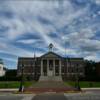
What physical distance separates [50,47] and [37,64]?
9963 mm

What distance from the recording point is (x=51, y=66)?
9788 centimetres

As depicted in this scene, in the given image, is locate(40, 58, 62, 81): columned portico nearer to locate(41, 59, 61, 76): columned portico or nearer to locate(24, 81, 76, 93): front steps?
locate(41, 59, 61, 76): columned portico

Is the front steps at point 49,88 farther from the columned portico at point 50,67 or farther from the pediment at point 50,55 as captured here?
the pediment at point 50,55

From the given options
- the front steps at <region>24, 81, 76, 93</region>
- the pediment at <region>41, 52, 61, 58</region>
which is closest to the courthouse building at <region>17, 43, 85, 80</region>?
the pediment at <region>41, 52, 61, 58</region>

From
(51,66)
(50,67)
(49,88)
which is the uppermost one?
(51,66)

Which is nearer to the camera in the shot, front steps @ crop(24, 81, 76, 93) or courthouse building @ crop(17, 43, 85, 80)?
front steps @ crop(24, 81, 76, 93)

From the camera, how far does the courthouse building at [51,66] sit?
9706cm

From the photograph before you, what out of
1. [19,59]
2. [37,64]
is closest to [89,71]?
[37,64]

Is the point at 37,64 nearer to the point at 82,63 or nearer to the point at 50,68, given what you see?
the point at 50,68

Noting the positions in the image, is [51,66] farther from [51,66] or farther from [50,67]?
[50,67]

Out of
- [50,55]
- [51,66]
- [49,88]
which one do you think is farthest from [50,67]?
[49,88]

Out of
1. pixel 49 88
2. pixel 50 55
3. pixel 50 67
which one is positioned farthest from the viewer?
pixel 50 67

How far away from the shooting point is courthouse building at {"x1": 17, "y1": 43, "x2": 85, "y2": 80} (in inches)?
3821

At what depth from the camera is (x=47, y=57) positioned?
320ft
